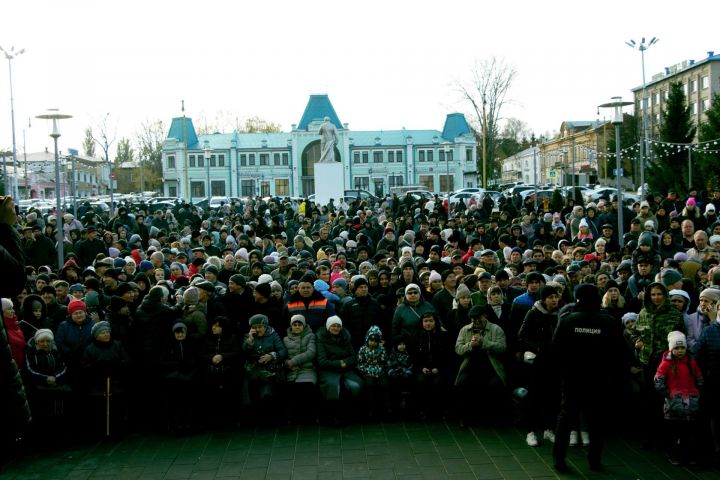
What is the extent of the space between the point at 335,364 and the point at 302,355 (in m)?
0.38

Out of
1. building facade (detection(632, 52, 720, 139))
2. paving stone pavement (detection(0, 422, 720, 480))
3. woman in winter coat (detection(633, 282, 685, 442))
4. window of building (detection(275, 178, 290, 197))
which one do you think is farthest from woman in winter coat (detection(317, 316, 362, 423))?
window of building (detection(275, 178, 290, 197))

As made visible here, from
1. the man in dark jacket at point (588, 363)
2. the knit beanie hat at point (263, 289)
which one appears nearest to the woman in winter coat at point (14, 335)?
the knit beanie hat at point (263, 289)

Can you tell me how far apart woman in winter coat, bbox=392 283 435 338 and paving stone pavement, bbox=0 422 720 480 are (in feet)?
3.56

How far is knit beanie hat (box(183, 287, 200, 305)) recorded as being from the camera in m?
8.53

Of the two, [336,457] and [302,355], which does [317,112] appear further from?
[336,457]

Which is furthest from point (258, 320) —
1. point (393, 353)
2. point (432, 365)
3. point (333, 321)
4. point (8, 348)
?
point (8, 348)

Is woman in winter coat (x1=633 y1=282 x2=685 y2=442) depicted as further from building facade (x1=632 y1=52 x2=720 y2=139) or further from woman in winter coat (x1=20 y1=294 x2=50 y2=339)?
building facade (x1=632 y1=52 x2=720 y2=139)

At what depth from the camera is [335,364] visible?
826cm

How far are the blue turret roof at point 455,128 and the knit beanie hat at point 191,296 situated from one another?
83.3 m

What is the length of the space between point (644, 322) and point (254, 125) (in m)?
104

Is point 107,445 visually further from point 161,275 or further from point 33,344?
point 161,275

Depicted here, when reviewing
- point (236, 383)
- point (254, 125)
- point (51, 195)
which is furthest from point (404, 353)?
point (254, 125)

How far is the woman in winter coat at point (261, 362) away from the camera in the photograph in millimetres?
8195

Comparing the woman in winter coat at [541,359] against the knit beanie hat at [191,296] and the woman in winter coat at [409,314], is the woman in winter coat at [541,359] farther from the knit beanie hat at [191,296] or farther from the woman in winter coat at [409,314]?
the knit beanie hat at [191,296]
